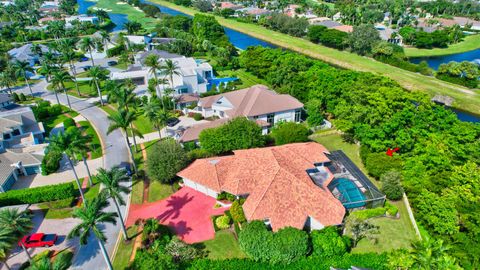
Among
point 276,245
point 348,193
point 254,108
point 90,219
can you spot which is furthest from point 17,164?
point 348,193

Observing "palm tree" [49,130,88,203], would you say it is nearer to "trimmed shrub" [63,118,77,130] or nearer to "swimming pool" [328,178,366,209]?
"trimmed shrub" [63,118,77,130]

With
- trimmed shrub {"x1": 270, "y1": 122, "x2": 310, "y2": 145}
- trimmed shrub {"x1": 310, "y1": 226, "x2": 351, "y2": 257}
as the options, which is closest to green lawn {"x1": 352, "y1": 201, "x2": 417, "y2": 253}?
trimmed shrub {"x1": 310, "y1": 226, "x2": 351, "y2": 257}

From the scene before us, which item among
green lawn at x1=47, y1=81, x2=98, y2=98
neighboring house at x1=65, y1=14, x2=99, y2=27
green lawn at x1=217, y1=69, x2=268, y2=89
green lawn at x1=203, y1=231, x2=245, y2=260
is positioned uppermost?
neighboring house at x1=65, y1=14, x2=99, y2=27

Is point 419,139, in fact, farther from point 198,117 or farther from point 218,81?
point 218,81

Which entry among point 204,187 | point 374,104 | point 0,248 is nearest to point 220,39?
point 374,104

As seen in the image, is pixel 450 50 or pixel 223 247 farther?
pixel 450 50
